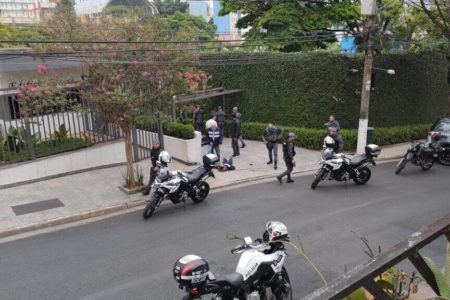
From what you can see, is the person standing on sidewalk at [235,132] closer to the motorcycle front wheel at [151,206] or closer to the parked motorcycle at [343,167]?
the parked motorcycle at [343,167]

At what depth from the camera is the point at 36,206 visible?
12.1 meters

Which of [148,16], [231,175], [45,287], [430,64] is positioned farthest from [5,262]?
[430,64]

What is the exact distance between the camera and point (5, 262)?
29.0 ft

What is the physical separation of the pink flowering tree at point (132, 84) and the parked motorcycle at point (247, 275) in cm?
667

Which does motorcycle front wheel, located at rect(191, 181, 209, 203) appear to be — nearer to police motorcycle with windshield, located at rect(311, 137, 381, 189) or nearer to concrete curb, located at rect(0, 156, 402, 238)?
concrete curb, located at rect(0, 156, 402, 238)

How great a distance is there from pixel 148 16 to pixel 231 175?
244 inches

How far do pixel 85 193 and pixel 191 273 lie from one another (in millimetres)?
9002

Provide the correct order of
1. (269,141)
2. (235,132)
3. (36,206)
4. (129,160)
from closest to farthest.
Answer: (36,206) < (129,160) < (269,141) < (235,132)

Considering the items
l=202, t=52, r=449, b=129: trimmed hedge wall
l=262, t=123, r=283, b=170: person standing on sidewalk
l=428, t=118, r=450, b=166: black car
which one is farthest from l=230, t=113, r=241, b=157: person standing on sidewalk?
l=428, t=118, r=450, b=166: black car

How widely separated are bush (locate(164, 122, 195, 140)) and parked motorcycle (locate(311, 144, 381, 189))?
5558mm

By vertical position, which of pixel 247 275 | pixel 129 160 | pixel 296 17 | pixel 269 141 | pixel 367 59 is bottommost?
pixel 269 141

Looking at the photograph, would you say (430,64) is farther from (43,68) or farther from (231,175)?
(43,68)

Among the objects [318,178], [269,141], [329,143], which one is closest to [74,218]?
[318,178]

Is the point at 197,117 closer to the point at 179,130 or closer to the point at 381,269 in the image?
the point at 179,130
